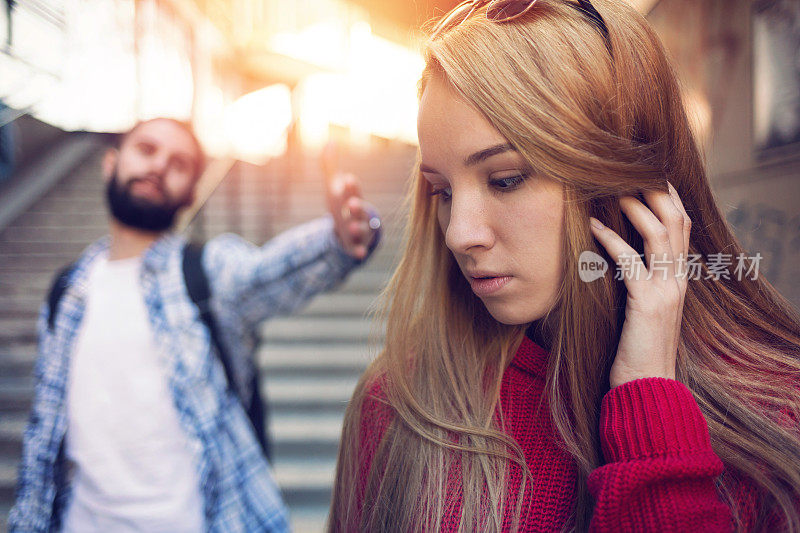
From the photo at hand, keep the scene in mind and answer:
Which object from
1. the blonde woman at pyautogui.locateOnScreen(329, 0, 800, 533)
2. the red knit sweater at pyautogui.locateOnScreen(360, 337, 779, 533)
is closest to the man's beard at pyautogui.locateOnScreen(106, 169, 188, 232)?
the blonde woman at pyautogui.locateOnScreen(329, 0, 800, 533)

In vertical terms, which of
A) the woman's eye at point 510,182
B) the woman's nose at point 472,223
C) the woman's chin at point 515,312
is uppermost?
the woman's eye at point 510,182

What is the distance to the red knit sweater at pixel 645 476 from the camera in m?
0.77

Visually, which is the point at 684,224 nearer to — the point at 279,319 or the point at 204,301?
the point at 204,301

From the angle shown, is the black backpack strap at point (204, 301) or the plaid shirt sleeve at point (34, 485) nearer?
the plaid shirt sleeve at point (34, 485)

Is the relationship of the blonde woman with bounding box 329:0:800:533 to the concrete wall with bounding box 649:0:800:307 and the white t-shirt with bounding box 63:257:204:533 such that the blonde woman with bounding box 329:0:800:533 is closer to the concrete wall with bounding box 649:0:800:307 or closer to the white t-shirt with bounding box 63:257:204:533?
the concrete wall with bounding box 649:0:800:307

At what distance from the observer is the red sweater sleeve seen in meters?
0.77

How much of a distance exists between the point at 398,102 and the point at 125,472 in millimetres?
1783

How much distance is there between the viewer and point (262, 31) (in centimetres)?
220

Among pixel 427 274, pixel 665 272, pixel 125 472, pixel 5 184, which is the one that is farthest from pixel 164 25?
pixel 665 272

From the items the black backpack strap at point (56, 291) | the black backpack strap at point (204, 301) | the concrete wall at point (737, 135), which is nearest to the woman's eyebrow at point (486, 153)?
the concrete wall at point (737, 135)

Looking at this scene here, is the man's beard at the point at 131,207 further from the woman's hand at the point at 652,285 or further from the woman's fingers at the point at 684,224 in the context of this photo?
the woman's fingers at the point at 684,224

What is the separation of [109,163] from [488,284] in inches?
52.2

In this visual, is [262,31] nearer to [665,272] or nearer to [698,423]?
[665,272]

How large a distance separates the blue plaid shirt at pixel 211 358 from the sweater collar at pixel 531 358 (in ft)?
2.75
